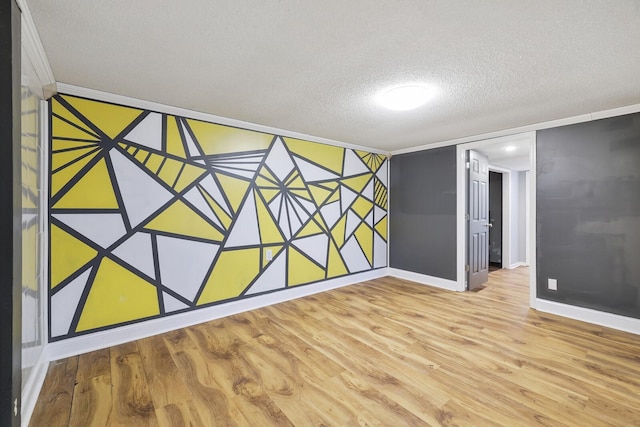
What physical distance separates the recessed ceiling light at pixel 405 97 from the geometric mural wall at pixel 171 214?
1594mm

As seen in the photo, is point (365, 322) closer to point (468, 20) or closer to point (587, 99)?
point (468, 20)

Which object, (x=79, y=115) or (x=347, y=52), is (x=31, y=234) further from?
(x=347, y=52)

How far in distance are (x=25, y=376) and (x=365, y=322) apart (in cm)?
260

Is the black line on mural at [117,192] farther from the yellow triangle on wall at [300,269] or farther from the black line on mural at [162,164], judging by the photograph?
the yellow triangle on wall at [300,269]

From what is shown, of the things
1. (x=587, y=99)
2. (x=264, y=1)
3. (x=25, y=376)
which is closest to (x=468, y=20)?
(x=264, y=1)

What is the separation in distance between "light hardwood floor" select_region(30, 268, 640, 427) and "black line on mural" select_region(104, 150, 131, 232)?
110 centimetres

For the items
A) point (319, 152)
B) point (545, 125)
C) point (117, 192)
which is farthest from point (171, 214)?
point (545, 125)

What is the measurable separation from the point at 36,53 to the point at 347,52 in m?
1.96

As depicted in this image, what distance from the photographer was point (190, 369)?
81.6 inches

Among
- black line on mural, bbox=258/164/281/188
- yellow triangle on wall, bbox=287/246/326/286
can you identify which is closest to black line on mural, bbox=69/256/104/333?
black line on mural, bbox=258/164/281/188

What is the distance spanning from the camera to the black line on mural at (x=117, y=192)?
8.04 ft

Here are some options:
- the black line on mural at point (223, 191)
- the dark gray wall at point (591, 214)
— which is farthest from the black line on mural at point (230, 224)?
the dark gray wall at point (591, 214)

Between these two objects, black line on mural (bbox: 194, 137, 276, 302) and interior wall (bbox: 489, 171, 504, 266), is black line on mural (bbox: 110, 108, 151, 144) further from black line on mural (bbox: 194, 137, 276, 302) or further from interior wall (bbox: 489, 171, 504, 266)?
interior wall (bbox: 489, 171, 504, 266)

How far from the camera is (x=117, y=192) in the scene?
2486 mm
